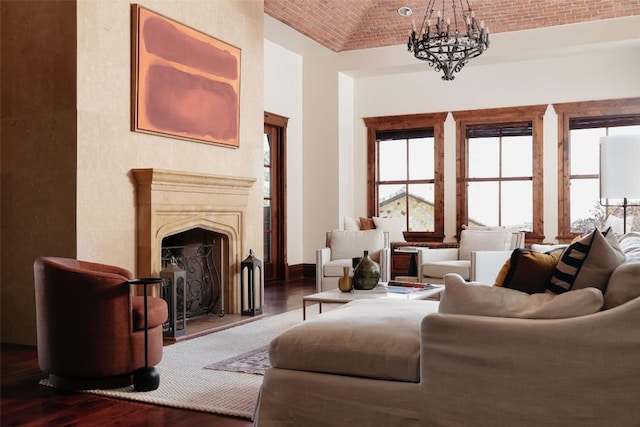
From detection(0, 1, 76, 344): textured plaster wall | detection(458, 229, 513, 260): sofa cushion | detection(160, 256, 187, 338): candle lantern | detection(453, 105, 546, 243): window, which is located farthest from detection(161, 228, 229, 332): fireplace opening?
detection(453, 105, 546, 243): window

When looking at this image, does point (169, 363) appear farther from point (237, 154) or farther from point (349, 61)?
point (349, 61)

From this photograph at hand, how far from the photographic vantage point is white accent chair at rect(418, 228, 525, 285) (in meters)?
6.68

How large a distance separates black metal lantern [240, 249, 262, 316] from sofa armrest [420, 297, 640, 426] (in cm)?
373

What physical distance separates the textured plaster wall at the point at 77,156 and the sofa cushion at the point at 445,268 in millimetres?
3207

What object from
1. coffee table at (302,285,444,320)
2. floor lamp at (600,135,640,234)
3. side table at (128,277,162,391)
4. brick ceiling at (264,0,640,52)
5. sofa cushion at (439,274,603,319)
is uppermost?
brick ceiling at (264,0,640,52)

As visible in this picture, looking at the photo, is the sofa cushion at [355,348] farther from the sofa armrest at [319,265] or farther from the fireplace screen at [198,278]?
the sofa armrest at [319,265]

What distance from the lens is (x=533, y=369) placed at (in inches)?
95.2

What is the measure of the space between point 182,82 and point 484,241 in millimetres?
3816

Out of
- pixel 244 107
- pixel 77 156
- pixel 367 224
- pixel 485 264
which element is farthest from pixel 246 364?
pixel 367 224

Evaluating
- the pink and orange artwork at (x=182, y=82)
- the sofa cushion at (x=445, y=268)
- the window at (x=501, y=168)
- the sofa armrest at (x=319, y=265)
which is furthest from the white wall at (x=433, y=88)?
the sofa armrest at (x=319, y=265)

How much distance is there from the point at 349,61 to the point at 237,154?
151 inches

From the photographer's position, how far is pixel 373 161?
33.0 feet

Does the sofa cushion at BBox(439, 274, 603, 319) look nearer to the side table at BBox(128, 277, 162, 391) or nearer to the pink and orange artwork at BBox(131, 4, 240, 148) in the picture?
the side table at BBox(128, 277, 162, 391)

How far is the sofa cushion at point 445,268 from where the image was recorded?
22.4 ft
